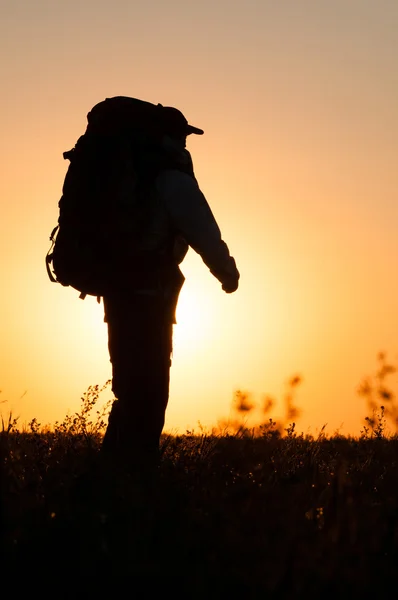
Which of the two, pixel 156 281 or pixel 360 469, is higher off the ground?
pixel 156 281

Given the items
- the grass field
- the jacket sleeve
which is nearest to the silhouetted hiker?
the jacket sleeve

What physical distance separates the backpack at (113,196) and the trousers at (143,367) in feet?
0.56

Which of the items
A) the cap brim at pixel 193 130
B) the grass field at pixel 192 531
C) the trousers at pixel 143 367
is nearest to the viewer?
the grass field at pixel 192 531

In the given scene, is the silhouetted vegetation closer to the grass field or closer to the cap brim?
the grass field

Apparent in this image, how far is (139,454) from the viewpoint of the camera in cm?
495

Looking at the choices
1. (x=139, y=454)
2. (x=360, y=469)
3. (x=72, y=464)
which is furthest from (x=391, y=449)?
(x=72, y=464)

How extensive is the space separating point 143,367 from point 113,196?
1.10 meters

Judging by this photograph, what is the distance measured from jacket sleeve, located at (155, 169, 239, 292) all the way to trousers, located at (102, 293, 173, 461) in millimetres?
451

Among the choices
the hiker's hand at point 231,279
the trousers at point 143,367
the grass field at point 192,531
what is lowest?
the grass field at point 192,531

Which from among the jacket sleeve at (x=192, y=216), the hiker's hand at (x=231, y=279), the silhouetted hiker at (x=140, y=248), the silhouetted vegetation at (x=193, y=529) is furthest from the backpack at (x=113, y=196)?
the silhouetted vegetation at (x=193, y=529)

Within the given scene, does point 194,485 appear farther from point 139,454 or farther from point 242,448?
point 242,448

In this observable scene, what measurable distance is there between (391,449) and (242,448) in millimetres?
1564

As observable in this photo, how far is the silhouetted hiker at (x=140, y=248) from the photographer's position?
16.0 ft

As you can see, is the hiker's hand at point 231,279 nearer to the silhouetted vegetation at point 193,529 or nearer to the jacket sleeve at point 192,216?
the jacket sleeve at point 192,216
